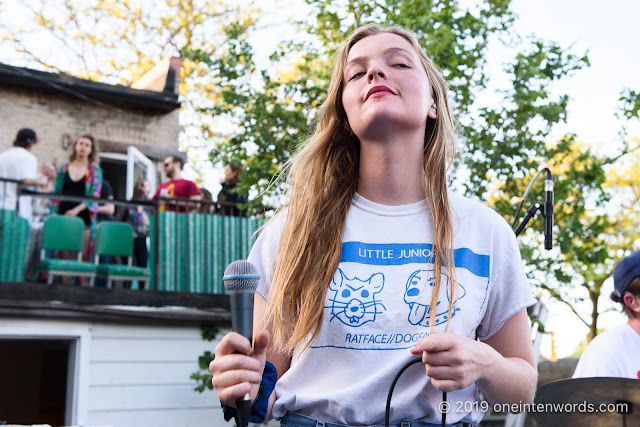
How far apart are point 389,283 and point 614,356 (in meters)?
2.63

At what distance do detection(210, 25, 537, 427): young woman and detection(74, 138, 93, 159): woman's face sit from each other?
7192 mm

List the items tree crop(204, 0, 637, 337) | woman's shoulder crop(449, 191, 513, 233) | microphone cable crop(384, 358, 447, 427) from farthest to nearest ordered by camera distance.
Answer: tree crop(204, 0, 637, 337)
woman's shoulder crop(449, 191, 513, 233)
microphone cable crop(384, 358, 447, 427)

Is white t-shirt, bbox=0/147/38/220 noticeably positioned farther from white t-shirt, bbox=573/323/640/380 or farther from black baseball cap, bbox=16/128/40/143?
white t-shirt, bbox=573/323/640/380

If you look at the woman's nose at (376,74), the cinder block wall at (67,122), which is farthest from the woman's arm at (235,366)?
the cinder block wall at (67,122)

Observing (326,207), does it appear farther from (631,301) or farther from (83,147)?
(83,147)

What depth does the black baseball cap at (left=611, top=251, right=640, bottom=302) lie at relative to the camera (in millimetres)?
Result: 4293

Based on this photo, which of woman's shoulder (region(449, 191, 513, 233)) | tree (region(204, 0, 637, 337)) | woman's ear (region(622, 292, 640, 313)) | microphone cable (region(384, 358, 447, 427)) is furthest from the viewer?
tree (region(204, 0, 637, 337))

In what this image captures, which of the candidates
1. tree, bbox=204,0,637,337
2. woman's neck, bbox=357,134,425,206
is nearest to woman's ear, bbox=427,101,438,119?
woman's neck, bbox=357,134,425,206

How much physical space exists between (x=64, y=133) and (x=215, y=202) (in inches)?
184

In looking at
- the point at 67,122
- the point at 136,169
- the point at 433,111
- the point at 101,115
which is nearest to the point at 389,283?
the point at 433,111

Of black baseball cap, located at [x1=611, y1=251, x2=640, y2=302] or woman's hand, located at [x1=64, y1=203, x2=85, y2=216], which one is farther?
woman's hand, located at [x1=64, y1=203, x2=85, y2=216]

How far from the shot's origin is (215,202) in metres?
9.88

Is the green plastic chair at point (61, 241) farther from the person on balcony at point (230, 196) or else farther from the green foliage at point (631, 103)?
the green foliage at point (631, 103)

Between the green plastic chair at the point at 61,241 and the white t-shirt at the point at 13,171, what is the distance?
58cm
